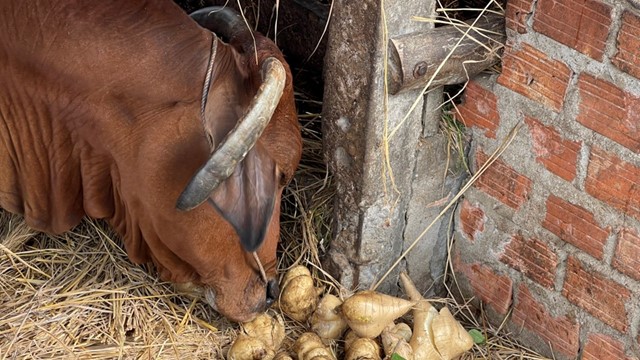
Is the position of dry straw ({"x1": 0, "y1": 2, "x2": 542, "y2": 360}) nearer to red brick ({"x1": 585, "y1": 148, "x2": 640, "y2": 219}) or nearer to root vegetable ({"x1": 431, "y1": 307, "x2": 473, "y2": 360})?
root vegetable ({"x1": 431, "y1": 307, "x2": 473, "y2": 360})

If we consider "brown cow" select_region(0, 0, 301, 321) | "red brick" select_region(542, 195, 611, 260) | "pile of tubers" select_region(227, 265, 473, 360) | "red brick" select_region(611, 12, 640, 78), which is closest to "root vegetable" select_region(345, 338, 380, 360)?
"pile of tubers" select_region(227, 265, 473, 360)

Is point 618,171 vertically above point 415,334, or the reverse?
point 618,171

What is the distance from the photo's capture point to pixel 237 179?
3557 millimetres

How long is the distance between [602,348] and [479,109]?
34.6 inches

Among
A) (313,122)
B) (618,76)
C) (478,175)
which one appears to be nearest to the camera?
(618,76)

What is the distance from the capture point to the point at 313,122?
181 inches

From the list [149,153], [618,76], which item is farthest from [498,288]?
[149,153]

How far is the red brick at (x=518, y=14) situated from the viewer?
12.3 ft

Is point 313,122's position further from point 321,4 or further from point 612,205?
point 612,205

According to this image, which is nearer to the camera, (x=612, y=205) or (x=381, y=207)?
(x=612, y=205)

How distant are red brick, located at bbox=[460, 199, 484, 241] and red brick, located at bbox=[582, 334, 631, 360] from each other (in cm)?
53

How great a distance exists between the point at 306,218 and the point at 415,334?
0.58m

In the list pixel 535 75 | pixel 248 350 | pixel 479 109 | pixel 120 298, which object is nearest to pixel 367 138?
pixel 479 109

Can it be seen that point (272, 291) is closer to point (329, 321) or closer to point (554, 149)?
point (329, 321)
